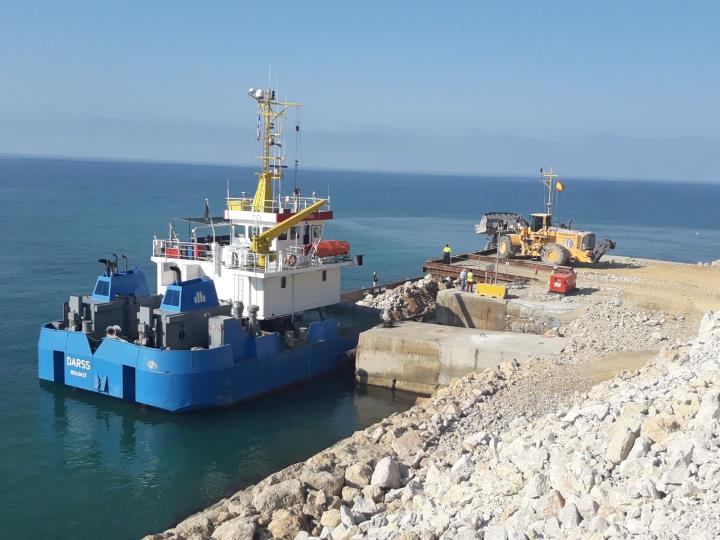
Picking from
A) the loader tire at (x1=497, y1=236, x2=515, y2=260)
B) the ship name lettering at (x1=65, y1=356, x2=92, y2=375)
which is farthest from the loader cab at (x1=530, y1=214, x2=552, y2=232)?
the ship name lettering at (x1=65, y1=356, x2=92, y2=375)

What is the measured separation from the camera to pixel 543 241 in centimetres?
3278

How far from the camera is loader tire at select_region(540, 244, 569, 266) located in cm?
3102

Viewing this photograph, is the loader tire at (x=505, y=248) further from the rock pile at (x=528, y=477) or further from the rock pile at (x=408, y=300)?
the rock pile at (x=528, y=477)

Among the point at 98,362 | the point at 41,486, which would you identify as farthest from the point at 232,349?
the point at 41,486

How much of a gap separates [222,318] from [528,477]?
10.7 meters

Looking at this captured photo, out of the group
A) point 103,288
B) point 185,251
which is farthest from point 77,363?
point 185,251

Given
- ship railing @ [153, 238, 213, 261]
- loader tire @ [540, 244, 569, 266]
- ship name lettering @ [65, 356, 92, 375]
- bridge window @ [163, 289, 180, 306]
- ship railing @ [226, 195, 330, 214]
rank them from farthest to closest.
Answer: loader tire @ [540, 244, 569, 266] < ship railing @ [226, 195, 330, 214] < ship railing @ [153, 238, 213, 261] < ship name lettering @ [65, 356, 92, 375] < bridge window @ [163, 289, 180, 306]

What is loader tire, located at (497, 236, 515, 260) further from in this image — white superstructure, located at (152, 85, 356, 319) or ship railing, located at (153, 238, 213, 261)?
ship railing, located at (153, 238, 213, 261)

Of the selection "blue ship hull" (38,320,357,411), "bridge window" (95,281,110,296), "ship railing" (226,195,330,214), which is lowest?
"blue ship hull" (38,320,357,411)

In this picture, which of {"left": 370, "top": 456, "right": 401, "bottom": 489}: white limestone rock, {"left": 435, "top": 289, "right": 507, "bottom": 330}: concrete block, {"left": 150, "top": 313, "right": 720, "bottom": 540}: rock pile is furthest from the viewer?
{"left": 435, "top": 289, "right": 507, "bottom": 330}: concrete block

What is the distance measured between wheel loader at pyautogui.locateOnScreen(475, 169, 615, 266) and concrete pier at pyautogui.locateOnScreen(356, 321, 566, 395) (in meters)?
10.2

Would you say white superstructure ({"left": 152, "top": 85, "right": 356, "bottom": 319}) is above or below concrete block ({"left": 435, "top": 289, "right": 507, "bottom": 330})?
above

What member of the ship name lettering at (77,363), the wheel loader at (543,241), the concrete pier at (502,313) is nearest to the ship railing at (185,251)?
the ship name lettering at (77,363)

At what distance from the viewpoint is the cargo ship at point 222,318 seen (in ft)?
60.7
